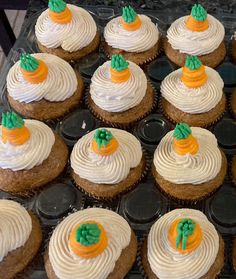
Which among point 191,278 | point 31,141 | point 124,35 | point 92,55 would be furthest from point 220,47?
point 191,278

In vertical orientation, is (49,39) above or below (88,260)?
above

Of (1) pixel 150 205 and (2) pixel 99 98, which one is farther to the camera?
(2) pixel 99 98

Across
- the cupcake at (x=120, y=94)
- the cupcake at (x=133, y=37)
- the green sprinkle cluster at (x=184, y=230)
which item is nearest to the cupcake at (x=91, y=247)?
the green sprinkle cluster at (x=184, y=230)

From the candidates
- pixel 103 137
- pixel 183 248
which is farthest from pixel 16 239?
pixel 183 248

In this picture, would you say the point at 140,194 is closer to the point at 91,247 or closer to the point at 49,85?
the point at 91,247

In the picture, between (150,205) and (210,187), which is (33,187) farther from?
(210,187)

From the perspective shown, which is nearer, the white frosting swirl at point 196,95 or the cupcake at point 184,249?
the cupcake at point 184,249

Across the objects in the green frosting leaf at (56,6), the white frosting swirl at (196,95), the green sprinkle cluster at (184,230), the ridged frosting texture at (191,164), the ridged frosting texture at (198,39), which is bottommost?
the ridged frosting texture at (191,164)

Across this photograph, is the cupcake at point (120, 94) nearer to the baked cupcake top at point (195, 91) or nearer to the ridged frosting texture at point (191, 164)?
the baked cupcake top at point (195, 91)
